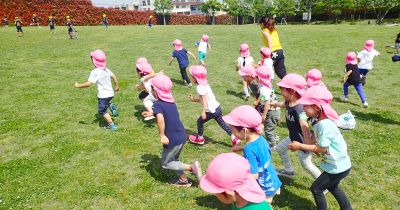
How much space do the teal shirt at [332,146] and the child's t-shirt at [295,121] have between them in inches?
38.7

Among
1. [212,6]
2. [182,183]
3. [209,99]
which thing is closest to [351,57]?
[209,99]

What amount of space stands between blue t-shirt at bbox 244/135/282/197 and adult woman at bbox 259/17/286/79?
615cm

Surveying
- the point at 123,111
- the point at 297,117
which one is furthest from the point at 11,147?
the point at 297,117

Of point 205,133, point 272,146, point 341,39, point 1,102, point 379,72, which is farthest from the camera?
point 341,39

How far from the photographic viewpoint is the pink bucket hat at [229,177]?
8.96 ft

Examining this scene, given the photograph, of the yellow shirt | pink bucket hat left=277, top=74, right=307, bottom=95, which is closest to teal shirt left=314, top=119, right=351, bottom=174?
pink bucket hat left=277, top=74, right=307, bottom=95

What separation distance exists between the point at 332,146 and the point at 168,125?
8.97ft

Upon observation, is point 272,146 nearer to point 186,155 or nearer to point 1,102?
point 186,155

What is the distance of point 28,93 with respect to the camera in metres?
12.7

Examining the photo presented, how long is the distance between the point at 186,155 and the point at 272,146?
2012 mm

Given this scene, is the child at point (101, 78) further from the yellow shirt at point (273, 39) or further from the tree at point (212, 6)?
the tree at point (212, 6)

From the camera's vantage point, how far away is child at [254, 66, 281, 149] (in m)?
6.80

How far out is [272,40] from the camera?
33.2ft

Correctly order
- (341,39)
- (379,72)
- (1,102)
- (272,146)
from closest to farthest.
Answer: (272,146), (1,102), (379,72), (341,39)
